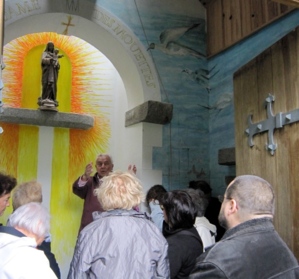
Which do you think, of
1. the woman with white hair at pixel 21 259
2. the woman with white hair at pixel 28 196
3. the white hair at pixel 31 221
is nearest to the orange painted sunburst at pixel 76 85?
the woman with white hair at pixel 28 196

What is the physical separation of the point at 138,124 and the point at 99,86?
40.1 inches

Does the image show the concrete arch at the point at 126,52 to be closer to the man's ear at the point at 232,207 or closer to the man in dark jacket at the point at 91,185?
the man in dark jacket at the point at 91,185

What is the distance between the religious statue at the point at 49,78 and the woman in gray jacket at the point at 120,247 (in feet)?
8.45

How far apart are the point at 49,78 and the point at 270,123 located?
2756mm

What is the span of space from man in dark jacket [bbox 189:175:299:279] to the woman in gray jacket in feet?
1.40

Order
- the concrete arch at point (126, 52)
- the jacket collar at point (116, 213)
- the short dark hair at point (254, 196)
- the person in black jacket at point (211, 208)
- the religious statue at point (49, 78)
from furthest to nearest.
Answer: the religious statue at point (49, 78), the concrete arch at point (126, 52), the person in black jacket at point (211, 208), the jacket collar at point (116, 213), the short dark hair at point (254, 196)

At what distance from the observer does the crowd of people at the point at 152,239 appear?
1.06m

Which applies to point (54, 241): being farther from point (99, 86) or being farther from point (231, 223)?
point (231, 223)

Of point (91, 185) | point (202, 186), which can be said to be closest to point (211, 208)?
point (202, 186)

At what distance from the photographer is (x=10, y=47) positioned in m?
4.25

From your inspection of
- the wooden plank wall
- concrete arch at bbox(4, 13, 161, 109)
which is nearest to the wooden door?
the wooden plank wall

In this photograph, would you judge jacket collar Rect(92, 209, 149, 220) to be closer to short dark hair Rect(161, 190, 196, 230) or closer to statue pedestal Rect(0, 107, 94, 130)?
short dark hair Rect(161, 190, 196, 230)

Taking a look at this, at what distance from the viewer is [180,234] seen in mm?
1687

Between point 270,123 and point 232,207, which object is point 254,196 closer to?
point 232,207
